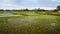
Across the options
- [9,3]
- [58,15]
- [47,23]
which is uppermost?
[9,3]

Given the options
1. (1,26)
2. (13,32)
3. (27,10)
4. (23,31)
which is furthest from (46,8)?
(1,26)

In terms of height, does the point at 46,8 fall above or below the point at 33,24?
above

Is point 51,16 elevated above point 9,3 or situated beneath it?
situated beneath

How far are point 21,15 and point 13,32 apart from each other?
0.86 ft

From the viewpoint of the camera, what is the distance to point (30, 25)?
1555 millimetres

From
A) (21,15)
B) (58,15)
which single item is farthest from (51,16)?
(21,15)

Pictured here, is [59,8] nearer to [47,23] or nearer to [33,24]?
[47,23]

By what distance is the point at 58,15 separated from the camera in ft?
5.22

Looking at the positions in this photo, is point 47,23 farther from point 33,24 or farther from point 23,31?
point 23,31

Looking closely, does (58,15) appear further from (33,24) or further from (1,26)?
(1,26)

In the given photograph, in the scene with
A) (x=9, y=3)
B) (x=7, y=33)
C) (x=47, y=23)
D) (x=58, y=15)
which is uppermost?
(x=9, y=3)

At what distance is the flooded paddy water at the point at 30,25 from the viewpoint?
60.0 inches

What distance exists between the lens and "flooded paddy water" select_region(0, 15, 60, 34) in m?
1.52

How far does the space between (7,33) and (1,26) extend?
0.42ft
